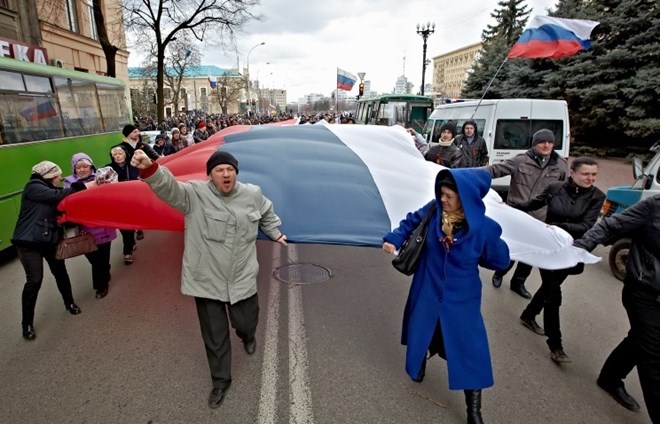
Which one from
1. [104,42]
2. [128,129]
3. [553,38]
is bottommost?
[128,129]

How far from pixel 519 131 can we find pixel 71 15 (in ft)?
82.9

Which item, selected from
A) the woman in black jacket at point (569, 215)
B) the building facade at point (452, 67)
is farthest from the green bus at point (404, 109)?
the building facade at point (452, 67)

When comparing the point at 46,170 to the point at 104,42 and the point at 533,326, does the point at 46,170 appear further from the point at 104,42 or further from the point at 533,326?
the point at 104,42

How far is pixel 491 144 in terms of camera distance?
31.5 feet

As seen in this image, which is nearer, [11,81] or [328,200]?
[328,200]

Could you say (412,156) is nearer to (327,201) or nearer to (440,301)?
(327,201)

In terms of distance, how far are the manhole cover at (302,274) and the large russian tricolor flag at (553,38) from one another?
5679 millimetres

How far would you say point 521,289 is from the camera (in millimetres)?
5137

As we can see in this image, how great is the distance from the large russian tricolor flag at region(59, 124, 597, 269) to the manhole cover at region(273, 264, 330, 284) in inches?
68.4

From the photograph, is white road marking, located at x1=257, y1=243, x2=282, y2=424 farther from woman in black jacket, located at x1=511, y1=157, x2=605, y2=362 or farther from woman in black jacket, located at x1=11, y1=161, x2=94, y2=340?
woman in black jacket, located at x1=511, y1=157, x2=605, y2=362

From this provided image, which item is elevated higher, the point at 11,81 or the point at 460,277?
the point at 11,81

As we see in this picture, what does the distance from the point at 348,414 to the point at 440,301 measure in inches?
44.1

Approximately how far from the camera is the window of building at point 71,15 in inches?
854

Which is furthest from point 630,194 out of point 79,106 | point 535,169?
point 79,106
